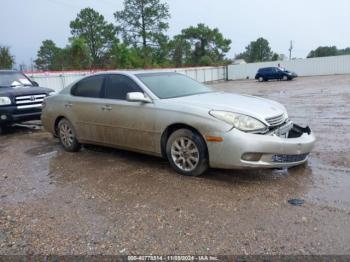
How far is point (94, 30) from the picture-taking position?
174 ft

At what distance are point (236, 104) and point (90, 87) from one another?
2762 millimetres

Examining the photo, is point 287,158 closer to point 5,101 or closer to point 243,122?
point 243,122

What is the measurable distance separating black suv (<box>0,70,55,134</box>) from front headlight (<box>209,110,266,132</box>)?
20.0 feet

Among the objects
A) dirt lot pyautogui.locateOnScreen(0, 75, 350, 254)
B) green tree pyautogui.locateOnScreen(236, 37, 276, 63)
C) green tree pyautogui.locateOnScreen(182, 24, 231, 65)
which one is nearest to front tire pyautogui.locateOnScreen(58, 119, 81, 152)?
dirt lot pyautogui.locateOnScreen(0, 75, 350, 254)

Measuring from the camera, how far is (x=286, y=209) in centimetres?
344

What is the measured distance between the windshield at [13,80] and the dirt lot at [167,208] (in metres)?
4.57

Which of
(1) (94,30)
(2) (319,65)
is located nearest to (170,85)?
(2) (319,65)

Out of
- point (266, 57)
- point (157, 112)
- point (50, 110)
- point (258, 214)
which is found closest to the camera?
point (258, 214)

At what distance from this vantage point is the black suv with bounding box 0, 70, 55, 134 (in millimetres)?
8406

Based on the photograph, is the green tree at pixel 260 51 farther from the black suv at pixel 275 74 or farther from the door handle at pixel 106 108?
the door handle at pixel 106 108

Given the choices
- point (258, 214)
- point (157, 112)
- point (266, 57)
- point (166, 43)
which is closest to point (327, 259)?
point (258, 214)

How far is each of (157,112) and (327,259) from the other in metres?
2.84

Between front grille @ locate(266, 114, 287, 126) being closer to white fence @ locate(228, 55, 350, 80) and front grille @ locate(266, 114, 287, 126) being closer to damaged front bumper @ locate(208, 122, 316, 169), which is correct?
damaged front bumper @ locate(208, 122, 316, 169)

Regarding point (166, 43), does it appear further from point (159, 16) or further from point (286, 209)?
point (286, 209)
